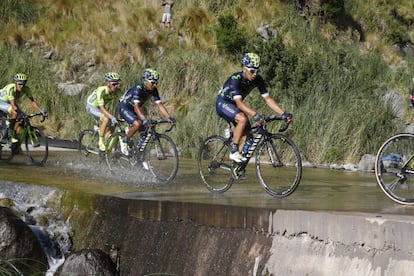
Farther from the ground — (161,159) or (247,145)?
(247,145)

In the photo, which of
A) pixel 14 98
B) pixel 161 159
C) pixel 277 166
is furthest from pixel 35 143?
pixel 277 166

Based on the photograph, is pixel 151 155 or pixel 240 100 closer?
pixel 240 100

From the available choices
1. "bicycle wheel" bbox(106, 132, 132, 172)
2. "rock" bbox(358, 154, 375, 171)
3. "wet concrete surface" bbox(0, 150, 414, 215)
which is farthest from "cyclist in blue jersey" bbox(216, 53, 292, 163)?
"rock" bbox(358, 154, 375, 171)

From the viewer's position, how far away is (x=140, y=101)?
1332cm

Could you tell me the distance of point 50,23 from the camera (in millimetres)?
30234

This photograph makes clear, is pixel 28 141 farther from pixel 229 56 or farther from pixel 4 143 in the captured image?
pixel 229 56

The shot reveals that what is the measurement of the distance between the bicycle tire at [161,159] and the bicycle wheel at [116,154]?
0.83m

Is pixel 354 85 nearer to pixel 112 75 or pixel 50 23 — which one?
pixel 112 75

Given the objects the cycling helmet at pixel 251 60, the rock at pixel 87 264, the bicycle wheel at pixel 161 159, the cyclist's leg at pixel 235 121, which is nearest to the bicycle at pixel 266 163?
the cyclist's leg at pixel 235 121

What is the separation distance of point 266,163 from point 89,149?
20.8ft

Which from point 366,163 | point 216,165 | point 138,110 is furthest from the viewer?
point 366,163

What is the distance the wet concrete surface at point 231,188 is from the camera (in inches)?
362

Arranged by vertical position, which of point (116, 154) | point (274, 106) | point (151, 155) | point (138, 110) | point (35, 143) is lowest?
point (35, 143)

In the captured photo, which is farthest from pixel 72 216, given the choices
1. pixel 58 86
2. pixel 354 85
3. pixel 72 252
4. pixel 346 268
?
pixel 58 86
